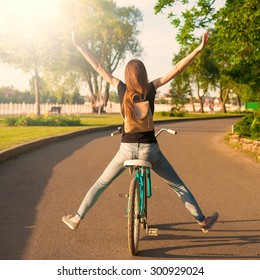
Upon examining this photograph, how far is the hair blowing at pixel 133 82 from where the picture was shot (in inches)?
177

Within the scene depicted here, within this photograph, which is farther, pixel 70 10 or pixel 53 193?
pixel 70 10

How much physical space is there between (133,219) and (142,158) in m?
0.57

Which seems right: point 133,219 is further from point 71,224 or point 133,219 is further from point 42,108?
point 42,108

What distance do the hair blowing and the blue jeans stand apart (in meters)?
0.33

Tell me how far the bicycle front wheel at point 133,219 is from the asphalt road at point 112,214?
149 mm

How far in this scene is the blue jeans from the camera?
15.2ft

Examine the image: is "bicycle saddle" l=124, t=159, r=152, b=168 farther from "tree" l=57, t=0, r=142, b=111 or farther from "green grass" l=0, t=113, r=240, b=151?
"tree" l=57, t=0, r=142, b=111

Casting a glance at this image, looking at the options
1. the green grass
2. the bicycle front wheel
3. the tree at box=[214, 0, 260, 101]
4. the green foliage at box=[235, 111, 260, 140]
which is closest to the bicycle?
the bicycle front wheel

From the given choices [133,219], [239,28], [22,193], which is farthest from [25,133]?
[133,219]

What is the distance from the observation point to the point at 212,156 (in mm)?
13688

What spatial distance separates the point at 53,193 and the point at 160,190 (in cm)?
Result: 175

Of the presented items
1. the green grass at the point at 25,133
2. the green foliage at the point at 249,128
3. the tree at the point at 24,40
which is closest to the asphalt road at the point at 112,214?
the green grass at the point at 25,133
